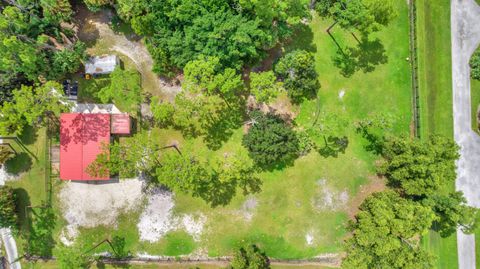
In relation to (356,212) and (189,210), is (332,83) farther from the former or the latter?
(189,210)

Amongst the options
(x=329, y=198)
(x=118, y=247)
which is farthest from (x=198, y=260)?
(x=329, y=198)

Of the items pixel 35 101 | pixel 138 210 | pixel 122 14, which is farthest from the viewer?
pixel 138 210

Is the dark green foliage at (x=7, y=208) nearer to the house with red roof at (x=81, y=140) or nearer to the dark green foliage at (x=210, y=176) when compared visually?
A: the house with red roof at (x=81, y=140)

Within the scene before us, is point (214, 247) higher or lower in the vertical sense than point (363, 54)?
lower

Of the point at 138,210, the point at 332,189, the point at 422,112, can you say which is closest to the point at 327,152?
the point at 332,189

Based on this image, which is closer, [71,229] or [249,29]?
[249,29]

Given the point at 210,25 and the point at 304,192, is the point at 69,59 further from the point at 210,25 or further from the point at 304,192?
the point at 304,192

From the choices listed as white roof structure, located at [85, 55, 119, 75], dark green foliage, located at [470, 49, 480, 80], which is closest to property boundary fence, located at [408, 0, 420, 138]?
dark green foliage, located at [470, 49, 480, 80]
